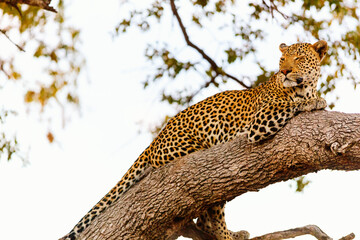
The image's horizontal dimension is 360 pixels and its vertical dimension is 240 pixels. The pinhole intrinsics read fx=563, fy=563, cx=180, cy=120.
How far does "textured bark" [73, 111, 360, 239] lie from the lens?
5.84 meters

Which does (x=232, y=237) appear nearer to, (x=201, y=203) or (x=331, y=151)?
(x=201, y=203)

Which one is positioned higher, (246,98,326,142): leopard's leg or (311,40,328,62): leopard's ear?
(311,40,328,62): leopard's ear

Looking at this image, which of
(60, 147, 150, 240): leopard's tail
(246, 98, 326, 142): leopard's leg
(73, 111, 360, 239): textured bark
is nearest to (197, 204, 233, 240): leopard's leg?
(73, 111, 360, 239): textured bark

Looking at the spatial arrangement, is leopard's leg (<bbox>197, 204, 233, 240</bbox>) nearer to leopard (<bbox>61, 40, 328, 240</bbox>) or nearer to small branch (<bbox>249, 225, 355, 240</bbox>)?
leopard (<bbox>61, 40, 328, 240</bbox>)

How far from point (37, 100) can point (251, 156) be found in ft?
14.8

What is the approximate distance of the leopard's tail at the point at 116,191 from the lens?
23.1 feet

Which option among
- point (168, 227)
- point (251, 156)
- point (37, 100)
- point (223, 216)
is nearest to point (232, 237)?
point (223, 216)

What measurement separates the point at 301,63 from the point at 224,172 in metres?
1.73

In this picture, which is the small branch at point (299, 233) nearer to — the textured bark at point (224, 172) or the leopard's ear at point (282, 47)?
the textured bark at point (224, 172)

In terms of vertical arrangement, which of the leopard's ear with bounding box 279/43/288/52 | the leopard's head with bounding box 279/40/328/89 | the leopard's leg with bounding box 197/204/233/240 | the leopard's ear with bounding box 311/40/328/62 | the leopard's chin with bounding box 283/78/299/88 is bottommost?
the leopard's leg with bounding box 197/204/233/240

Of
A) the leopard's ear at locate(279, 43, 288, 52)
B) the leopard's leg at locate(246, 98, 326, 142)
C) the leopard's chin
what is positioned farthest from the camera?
the leopard's ear at locate(279, 43, 288, 52)

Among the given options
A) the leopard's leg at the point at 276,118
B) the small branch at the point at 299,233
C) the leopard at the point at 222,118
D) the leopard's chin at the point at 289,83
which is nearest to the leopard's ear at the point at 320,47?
the leopard at the point at 222,118

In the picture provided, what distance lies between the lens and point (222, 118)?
7.50 m

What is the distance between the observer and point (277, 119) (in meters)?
6.25
